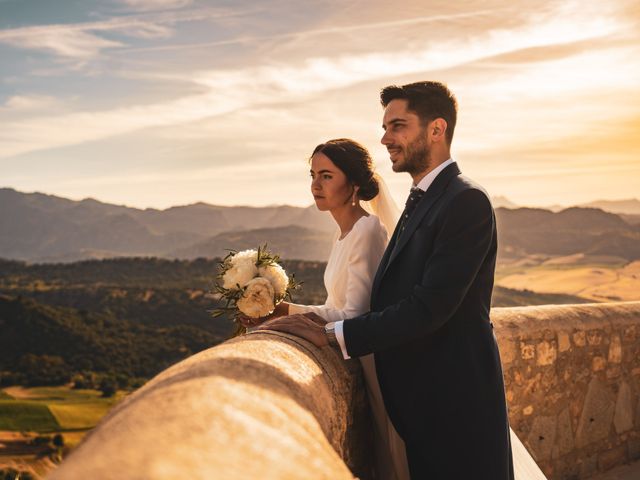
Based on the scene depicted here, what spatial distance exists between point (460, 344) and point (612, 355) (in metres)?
3.46

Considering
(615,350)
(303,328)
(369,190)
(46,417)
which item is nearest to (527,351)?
(615,350)

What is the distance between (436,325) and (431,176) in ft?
2.11

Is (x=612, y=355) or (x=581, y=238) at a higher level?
(x=612, y=355)

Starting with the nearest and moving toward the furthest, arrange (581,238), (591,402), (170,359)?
(591,402)
(170,359)
(581,238)

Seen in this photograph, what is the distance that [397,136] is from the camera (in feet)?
8.17

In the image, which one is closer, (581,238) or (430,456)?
(430,456)

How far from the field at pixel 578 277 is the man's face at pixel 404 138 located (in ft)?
224

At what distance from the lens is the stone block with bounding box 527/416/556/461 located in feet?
14.9

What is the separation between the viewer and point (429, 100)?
8.09ft

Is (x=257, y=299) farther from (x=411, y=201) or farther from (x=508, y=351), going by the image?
(x=508, y=351)

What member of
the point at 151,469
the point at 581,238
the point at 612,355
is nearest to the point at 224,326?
the point at 612,355

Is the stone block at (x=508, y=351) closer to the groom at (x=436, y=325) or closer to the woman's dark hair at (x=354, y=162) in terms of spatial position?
the woman's dark hair at (x=354, y=162)

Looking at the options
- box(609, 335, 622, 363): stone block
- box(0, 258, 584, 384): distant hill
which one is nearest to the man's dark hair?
box(609, 335, 622, 363): stone block

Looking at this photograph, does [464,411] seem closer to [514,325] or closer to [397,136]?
[397,136]
